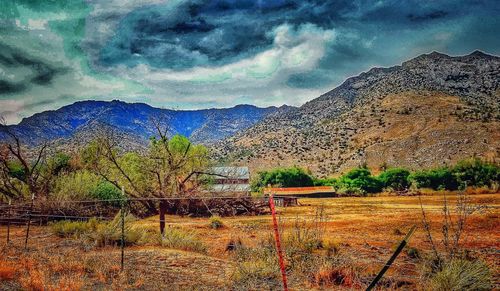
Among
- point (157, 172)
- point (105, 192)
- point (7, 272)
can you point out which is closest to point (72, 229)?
point (157, 172)

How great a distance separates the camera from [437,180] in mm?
52562

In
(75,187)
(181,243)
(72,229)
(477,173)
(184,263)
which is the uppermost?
(477,173)

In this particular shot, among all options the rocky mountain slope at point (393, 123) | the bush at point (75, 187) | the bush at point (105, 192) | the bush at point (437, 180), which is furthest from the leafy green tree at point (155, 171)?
the bush at point (437, 180)

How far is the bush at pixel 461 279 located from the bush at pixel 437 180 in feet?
149

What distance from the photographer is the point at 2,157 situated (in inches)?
1089

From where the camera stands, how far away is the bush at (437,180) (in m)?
51.8

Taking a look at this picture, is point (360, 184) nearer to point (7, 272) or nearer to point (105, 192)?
point (105, 192)

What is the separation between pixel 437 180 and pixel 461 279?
47.7 meters

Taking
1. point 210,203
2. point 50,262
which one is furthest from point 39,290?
point 210,203

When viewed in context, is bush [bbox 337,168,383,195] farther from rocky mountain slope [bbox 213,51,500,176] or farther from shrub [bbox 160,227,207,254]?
shrub [bbox 160,227,207,254]

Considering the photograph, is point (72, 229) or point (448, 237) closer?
point (448, 237)

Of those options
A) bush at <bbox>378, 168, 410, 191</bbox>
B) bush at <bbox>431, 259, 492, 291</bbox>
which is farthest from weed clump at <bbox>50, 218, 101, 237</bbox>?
bush at <bbox>378, 168, 410, 191</bbox>

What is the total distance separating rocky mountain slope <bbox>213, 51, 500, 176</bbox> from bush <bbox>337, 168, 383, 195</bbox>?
1494 cm

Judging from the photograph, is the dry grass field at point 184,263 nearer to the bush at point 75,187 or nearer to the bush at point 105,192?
the bush at point 75,187
